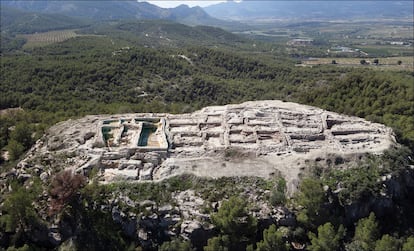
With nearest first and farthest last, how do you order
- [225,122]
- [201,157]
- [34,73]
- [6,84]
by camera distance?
1. [201,157]
2. [225,122]
3. [6,84]
4. [34,73]

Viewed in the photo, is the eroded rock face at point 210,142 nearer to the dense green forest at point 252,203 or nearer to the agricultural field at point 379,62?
the dense green forest at point 252,203

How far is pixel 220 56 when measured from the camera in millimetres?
115625

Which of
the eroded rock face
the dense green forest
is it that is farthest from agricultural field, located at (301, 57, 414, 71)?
the eroded rock face

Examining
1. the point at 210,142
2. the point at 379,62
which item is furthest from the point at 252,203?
the point at 379,62

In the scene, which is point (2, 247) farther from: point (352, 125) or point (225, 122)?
point (352, 125)

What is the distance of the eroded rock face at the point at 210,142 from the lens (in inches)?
1340

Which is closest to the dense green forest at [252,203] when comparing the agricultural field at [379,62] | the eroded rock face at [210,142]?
the eroded rock face at [210,142]

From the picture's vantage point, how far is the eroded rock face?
1340 inches

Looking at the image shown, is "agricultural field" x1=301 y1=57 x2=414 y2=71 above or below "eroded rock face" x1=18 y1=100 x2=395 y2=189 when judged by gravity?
below

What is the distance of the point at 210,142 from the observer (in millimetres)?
38031

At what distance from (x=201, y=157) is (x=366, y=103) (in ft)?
95.7

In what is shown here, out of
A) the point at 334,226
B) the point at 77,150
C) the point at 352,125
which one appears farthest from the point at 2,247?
the point at 352,125

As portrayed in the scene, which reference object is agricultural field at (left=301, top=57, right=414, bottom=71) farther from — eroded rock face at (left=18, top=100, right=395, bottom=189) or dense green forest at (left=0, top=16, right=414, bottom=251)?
eroded rock face at (left=18, top=100, right=395, bottom=189)

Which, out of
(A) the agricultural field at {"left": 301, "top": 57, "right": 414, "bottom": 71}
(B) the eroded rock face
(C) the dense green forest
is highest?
(B) the eroded rock face
